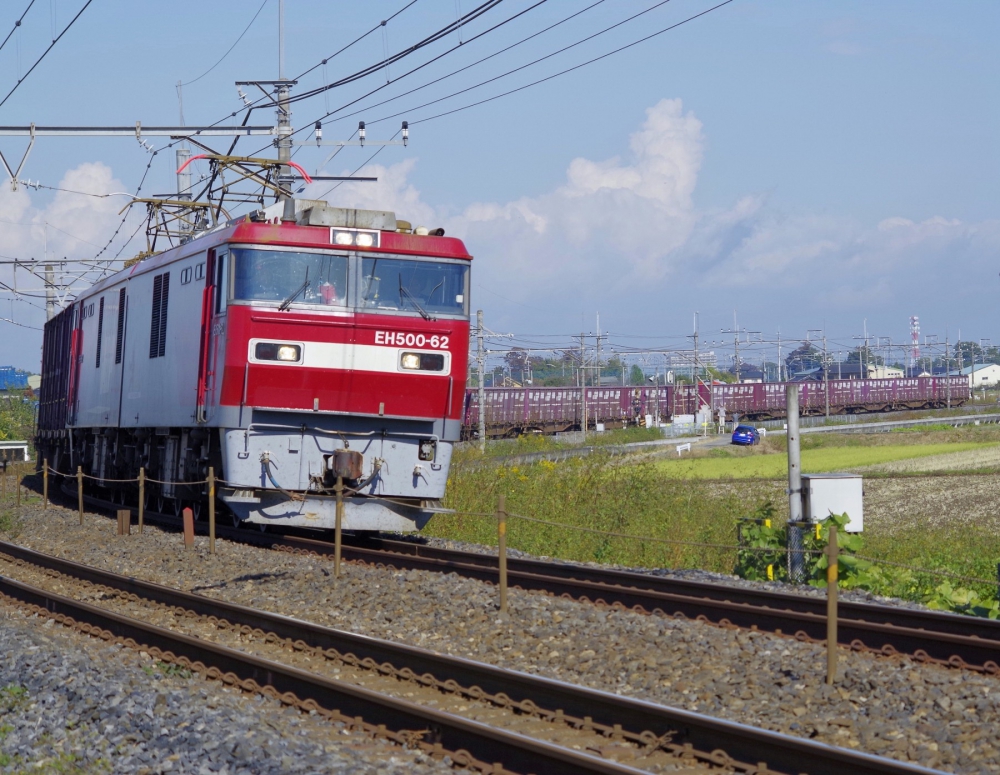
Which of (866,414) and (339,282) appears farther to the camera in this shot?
(866,414)

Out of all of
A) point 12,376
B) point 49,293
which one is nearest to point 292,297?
point 49,293

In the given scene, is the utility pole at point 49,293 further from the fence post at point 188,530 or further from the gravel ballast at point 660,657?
the gravel ballast at point 660,657

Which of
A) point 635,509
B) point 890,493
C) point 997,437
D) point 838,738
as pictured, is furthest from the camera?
point 997,437

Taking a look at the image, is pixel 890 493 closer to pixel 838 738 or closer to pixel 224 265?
pixel 224 265

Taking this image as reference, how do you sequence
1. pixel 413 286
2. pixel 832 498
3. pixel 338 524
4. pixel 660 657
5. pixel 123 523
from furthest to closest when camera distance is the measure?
pixel 123 523 → pixel 413 286 → pixel 832 498 → pixel 338 524 → pixel 660 657

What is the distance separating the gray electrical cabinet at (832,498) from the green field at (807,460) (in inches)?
830

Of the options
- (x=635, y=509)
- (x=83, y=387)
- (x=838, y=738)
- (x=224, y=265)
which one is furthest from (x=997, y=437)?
(x=838, y=738)

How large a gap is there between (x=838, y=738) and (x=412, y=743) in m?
2.29

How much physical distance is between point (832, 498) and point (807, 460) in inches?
1227

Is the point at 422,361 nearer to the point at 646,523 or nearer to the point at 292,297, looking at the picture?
the point at 292,297

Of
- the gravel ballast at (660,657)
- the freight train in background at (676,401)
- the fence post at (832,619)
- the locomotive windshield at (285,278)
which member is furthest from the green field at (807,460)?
the fence post at (832,619)

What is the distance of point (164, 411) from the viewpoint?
52.0 ft

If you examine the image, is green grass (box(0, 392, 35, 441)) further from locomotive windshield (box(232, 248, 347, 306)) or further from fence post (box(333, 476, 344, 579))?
fence post (box(333, 476, 344, 579))

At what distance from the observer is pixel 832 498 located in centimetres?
1238
